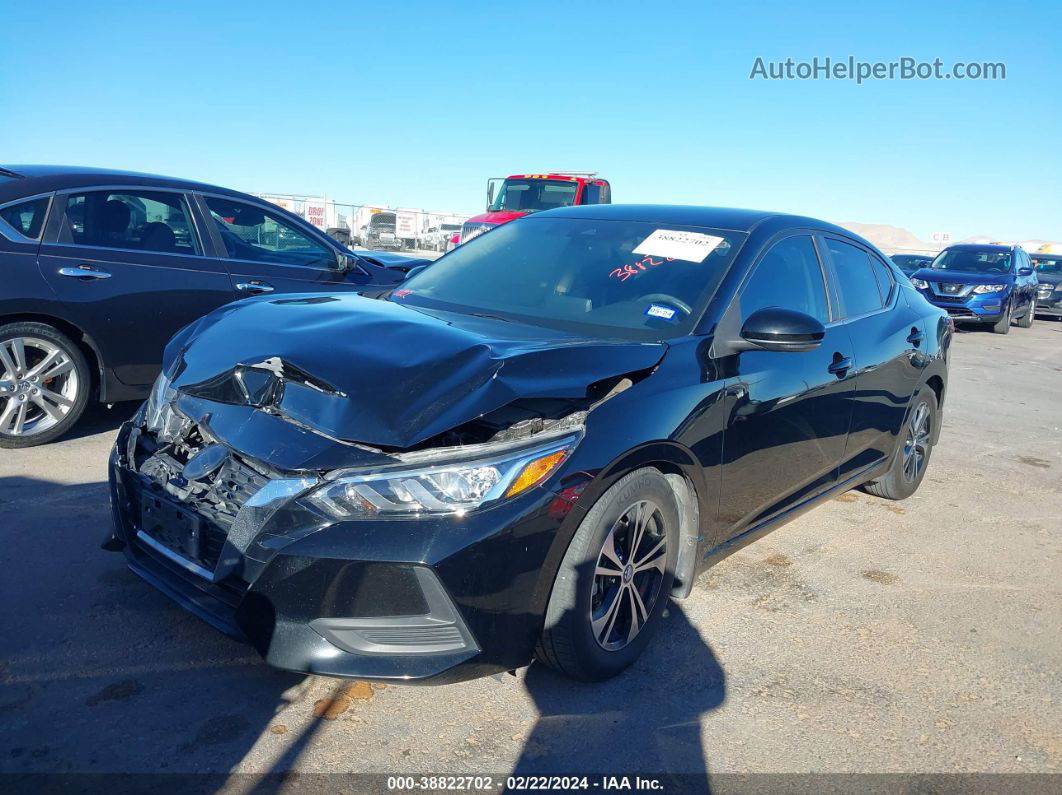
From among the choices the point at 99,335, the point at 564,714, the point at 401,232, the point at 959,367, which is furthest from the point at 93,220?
the point at 401,232

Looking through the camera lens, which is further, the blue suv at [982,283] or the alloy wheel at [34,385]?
the blue suv at [982,283]

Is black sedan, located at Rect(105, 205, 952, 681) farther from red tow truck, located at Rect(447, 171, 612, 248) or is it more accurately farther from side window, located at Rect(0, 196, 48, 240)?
red tow truck, located at Rect(447, 171, 612, 248)

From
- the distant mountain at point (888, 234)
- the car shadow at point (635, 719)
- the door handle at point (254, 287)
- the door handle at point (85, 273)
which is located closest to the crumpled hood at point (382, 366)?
the car shadow at point (635, 719)

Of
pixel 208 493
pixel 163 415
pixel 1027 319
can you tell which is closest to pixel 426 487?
pixel 208 493

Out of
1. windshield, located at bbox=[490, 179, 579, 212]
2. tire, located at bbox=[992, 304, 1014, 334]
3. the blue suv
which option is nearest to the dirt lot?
the blue suv

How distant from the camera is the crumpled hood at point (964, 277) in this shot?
54.3 ft

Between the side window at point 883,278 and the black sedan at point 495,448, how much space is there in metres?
0.90

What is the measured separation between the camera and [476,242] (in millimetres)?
4344

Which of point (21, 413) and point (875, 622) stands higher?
point (21, 413)

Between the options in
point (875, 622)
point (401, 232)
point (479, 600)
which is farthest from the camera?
point (401, 232)

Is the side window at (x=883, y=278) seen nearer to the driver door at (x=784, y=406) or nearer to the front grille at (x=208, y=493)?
the driver door at (x=784, y=406)

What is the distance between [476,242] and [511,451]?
2.14 meters

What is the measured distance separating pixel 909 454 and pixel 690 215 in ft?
7.56

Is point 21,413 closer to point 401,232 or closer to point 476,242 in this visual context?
point 476,242
